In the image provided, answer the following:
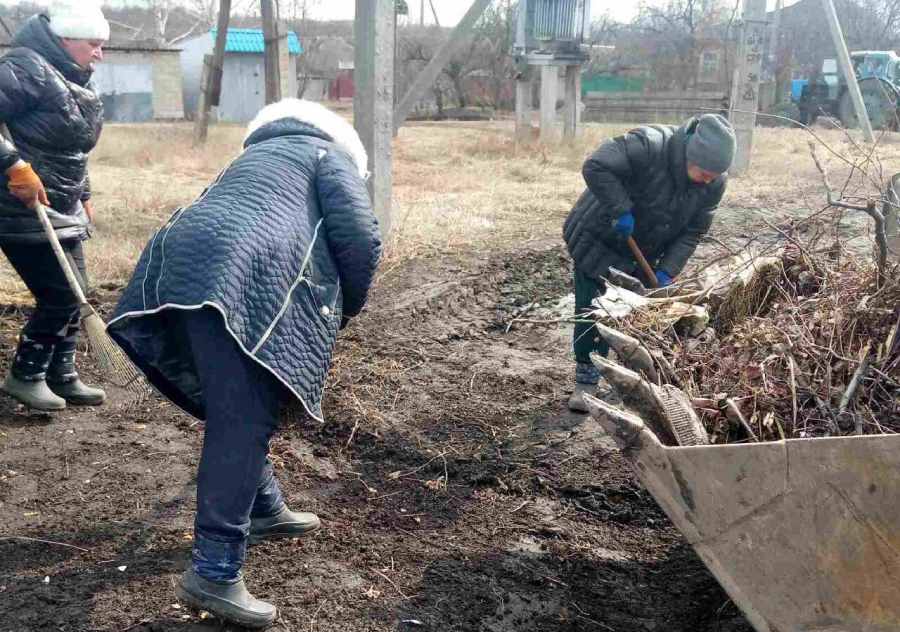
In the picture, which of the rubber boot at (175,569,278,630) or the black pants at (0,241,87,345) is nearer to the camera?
the rubber boot at (175,569,278,630)

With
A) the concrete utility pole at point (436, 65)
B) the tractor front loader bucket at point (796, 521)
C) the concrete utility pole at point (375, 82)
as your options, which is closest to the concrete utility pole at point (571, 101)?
the concrete utility pole at point (436, 65)

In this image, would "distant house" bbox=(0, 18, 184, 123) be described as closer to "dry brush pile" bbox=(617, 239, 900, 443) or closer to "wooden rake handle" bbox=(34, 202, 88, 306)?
"wooden rake handle" bbox=(34, 202, 88, 306)

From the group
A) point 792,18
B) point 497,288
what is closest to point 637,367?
point 497,288

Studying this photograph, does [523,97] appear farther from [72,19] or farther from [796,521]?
[796,521]

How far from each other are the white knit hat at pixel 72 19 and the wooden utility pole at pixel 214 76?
8.76 meters

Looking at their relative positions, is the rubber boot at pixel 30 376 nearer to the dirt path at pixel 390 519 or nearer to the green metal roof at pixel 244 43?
the dirt path at pixel 390 519

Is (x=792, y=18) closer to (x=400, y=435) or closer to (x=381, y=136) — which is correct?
(x=381, y=136)

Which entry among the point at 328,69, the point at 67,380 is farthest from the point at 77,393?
the point at 328,69

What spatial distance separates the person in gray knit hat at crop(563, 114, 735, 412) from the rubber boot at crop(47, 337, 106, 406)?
2298 millimetres

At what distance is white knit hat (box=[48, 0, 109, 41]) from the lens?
11.3 ft

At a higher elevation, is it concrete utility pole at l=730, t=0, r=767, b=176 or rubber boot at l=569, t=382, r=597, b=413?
concrete utility pole at l=730, t=0, r=767, b=176

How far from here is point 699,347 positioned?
2.70 meters

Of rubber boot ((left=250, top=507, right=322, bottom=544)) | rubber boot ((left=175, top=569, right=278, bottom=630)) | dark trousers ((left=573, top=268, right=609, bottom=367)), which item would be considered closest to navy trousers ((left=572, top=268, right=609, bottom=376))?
dark trousers ((left=573, top=268, right=609, bottom=367))

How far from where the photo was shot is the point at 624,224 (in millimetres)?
3850
